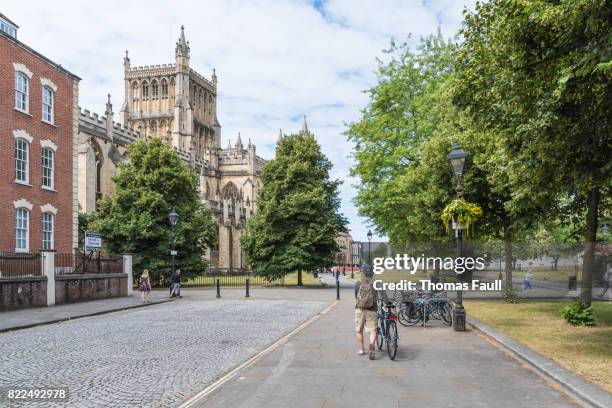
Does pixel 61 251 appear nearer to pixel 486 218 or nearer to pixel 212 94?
pixel 486 218

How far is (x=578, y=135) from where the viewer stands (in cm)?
1152

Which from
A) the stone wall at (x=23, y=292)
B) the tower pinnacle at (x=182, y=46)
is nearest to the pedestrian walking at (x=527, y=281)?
the stone wall at (x=23, y=292)

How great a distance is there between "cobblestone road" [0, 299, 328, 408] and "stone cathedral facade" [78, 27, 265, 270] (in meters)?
56.8

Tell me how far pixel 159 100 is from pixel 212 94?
42.6 ft

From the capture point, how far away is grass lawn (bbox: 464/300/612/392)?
9547mm

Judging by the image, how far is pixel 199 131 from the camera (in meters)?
101

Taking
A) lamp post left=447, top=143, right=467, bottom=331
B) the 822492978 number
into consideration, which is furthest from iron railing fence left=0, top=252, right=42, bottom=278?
lamp post left=447, top=143, right=467, bottom=331

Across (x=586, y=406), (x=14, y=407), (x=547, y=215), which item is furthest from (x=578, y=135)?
(x=14, y=407)

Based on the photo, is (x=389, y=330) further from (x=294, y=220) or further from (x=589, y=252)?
(x=294, y=220)

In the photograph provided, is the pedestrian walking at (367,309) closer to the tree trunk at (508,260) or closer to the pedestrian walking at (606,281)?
the tree trunk at (508,260)

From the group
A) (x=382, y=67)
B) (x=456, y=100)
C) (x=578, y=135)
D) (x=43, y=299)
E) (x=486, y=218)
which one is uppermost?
(x=382, y=67)

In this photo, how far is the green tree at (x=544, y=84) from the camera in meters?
9.30

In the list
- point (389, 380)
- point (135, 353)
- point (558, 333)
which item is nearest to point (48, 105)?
point (135, 353)

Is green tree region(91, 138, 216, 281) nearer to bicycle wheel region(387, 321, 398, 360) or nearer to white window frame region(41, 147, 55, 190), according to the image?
white window frame region(41, 147, 55, 190)
